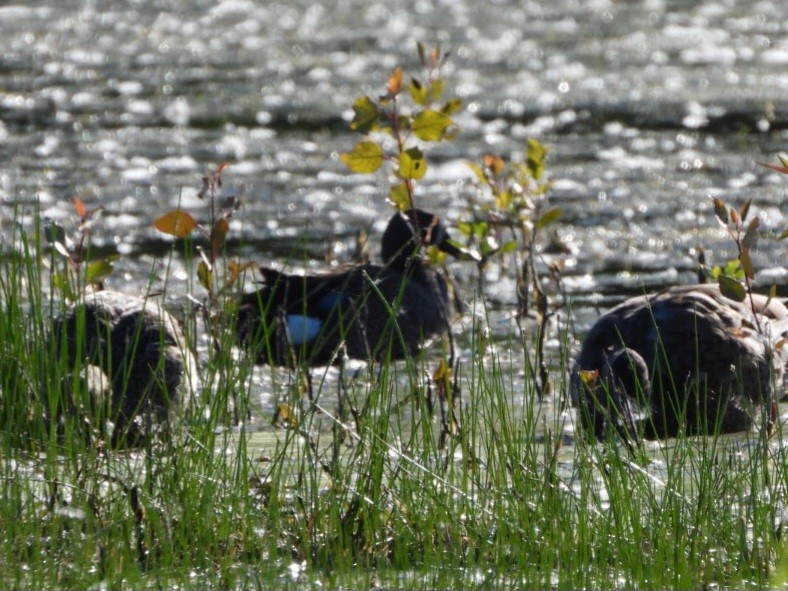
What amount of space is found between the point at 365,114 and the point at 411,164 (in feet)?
1.27

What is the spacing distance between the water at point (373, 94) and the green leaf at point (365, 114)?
1.29m

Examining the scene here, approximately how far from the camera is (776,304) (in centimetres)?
633

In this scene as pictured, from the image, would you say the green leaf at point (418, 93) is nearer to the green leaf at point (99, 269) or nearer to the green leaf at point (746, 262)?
the green leaf at point (99, 269)

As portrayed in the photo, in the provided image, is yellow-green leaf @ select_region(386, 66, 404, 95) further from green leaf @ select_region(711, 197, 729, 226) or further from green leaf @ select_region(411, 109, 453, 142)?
green leaf @ select_region(711, 197, 729, 226)

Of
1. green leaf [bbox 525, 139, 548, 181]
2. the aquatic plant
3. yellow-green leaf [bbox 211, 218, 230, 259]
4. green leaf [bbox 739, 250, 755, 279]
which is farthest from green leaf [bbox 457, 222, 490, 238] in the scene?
green leaf [bbox 739, 250, 755, 279]

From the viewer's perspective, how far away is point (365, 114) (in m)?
5.71

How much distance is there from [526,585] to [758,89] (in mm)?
10263

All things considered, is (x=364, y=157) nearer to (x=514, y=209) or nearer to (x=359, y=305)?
(x=359, y=305)

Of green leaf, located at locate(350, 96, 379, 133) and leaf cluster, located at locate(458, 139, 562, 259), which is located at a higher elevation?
green leaf, located at locate(350, 96, 379, 133)

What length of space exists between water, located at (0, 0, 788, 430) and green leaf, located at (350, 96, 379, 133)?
129 centimetres

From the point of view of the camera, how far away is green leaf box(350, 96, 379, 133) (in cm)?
569

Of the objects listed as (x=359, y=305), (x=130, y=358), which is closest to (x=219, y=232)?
(x=130, y=358)

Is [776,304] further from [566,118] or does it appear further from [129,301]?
[566,118]

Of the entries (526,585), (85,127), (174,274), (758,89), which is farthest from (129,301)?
(758,89)
